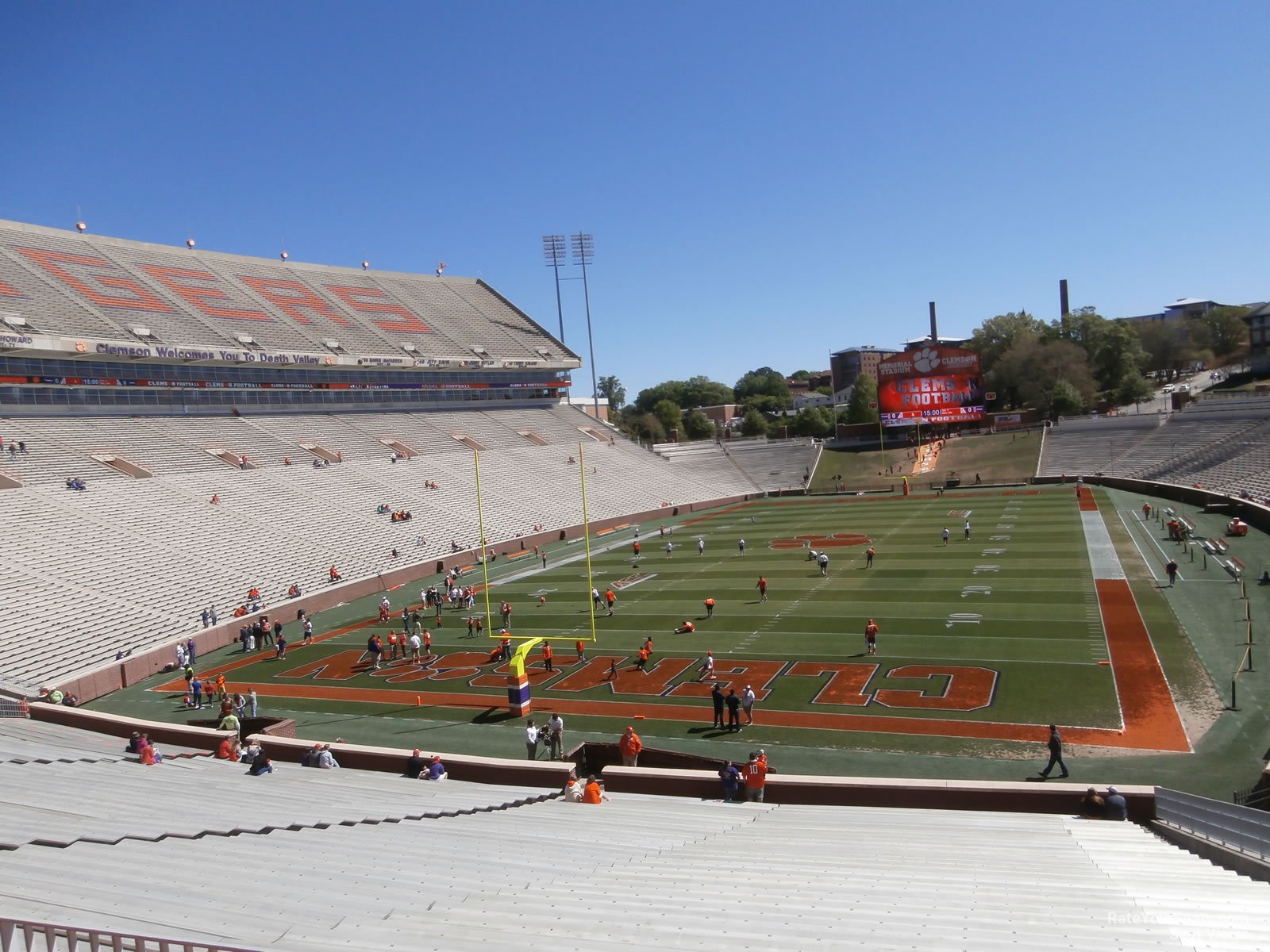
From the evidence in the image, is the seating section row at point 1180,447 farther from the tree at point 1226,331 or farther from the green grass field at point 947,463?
the tree at point 1226,331

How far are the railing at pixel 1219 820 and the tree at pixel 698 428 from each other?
272ft

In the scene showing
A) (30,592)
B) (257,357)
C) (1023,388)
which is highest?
(257,357)

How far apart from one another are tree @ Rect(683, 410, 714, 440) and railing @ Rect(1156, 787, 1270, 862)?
83.0m

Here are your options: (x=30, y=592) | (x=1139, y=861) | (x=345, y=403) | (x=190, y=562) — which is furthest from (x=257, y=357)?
(x=1139, y=861)

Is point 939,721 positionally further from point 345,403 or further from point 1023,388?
point 1023,388

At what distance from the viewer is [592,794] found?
12.7 metres

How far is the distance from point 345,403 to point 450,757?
45884 millimetres

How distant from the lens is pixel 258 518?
3609 cm

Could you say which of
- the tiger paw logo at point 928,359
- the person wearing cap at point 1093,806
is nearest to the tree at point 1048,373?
the tiger paw logo at point 928,359

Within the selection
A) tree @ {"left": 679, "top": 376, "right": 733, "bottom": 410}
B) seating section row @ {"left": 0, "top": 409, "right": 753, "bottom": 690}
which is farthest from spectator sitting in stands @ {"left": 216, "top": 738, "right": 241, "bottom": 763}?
tree @ {"left": 679, "top": 376, "right": 733, "bottom": 410}

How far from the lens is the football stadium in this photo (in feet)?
22.7

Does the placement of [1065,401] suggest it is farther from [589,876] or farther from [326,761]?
[589,876]

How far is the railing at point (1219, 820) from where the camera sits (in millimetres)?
8539

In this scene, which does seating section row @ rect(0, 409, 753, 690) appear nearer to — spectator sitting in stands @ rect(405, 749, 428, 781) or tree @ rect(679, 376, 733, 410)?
spectator sitting in stands @ rect(405, 749, 428, 781)
